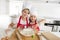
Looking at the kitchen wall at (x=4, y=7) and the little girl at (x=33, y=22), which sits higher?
the kitchen wall at (x=4, y=7)

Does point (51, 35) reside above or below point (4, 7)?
below

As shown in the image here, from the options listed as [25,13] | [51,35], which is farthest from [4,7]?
[51,35]

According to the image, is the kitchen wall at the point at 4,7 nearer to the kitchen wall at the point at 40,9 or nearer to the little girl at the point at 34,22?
the kitchen wall at the point at 40,9

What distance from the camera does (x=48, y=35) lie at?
704 mm

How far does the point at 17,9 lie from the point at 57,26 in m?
0.26

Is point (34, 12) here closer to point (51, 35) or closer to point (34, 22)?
point (34, 22)

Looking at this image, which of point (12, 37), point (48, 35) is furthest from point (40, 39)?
point (12, 37)

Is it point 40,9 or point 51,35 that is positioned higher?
point 40,9

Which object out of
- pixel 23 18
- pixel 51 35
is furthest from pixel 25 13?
pixel 51 35

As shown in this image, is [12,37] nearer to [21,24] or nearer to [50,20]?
[21,24]

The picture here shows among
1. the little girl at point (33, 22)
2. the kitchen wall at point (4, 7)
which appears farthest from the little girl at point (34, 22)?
the kitchen wall at point (4, 7)

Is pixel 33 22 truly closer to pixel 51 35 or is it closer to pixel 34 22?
pixel 34 22

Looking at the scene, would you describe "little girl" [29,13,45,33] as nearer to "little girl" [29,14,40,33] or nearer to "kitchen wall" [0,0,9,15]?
"little girl" [29,14,40,33]

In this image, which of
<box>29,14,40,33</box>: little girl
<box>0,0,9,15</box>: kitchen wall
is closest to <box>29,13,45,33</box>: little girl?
<box>29,14,40,33</box>: little girl
